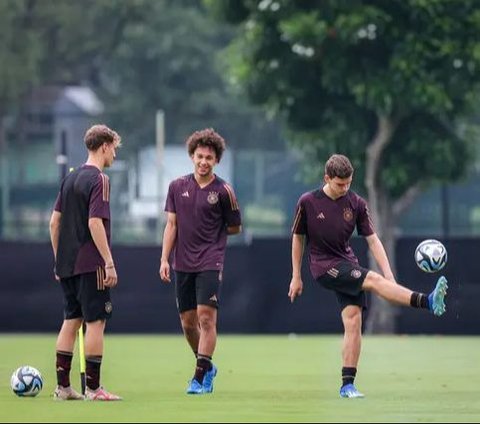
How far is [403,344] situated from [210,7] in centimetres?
837

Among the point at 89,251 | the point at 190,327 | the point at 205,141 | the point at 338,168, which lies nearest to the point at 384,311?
the point at 190,327

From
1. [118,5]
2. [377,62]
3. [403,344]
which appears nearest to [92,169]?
[403,344]

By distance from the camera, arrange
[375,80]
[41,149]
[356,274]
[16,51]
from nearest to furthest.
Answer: [356,274]
[375,80]
[16,51]
[41,149]

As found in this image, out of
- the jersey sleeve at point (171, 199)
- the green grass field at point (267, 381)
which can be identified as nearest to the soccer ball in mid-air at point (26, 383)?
the green grass field at point (267, 381)

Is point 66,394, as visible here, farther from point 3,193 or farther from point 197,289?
point 3,193

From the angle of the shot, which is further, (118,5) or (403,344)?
(118,5)

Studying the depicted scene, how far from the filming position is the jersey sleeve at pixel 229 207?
49.2ft

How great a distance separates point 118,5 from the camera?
60.2m

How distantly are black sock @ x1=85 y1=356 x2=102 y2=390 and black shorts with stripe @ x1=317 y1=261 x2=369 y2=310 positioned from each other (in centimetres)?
192

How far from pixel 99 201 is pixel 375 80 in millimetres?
16533

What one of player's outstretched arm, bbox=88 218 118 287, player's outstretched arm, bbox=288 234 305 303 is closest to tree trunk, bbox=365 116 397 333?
player's outstretched arm, bbox=288 234 305 303

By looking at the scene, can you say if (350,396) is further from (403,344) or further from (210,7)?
(210,7)

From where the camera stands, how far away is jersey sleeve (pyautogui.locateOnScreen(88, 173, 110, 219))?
1380 cm

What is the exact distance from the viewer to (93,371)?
45.6 ft
